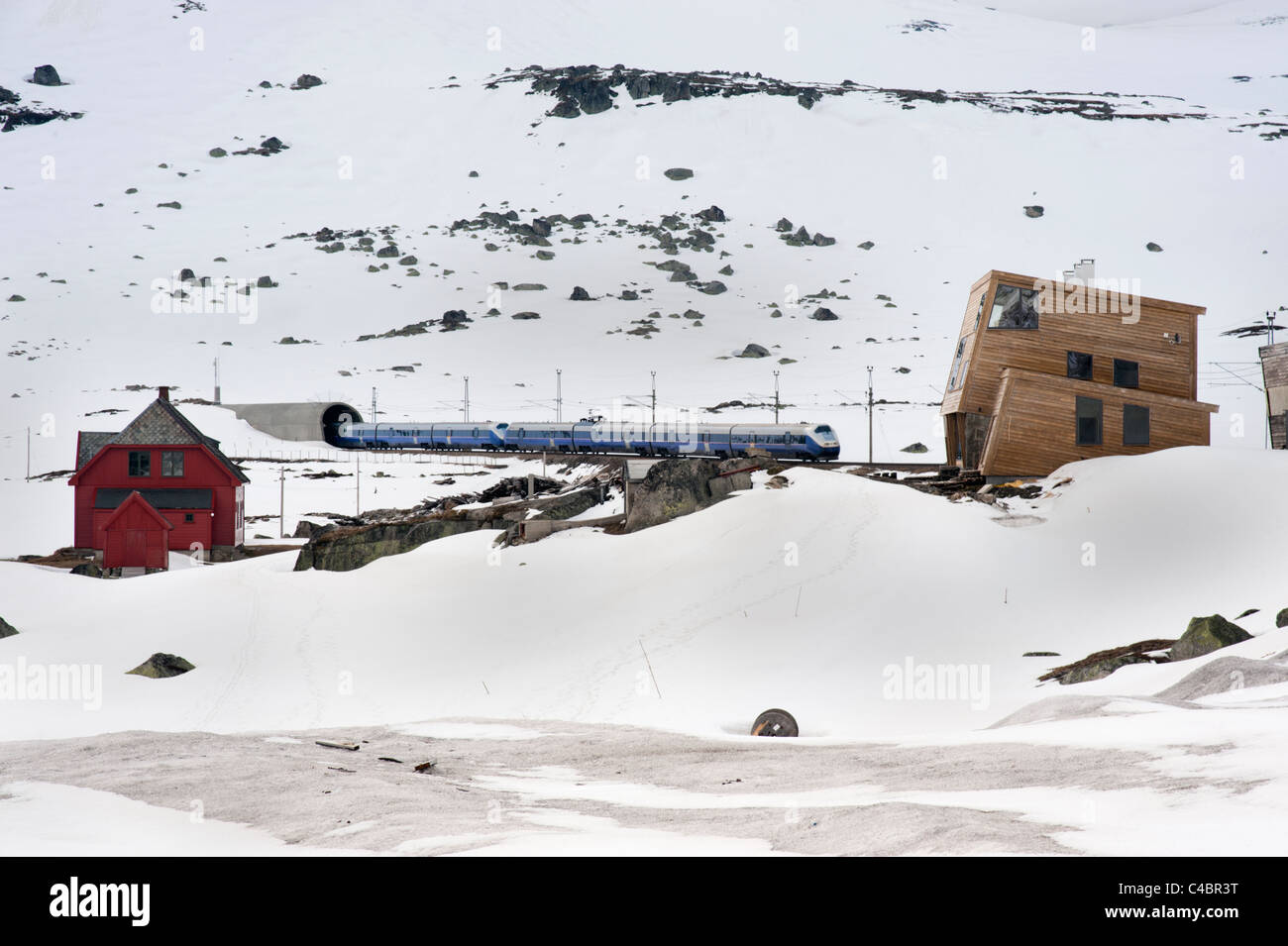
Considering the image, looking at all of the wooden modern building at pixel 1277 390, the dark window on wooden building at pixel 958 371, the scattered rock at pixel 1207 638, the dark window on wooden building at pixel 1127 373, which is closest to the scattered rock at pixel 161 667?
the scattered rock at pixel 1207 638

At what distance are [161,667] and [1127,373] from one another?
3360 cm

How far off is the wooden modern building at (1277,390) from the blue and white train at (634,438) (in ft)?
62.2

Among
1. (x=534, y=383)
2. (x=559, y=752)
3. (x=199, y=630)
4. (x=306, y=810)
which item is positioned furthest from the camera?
(x=534, y=383)

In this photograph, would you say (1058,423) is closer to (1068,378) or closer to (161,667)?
(1068,378)

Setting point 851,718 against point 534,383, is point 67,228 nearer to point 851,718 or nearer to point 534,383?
point 534,383

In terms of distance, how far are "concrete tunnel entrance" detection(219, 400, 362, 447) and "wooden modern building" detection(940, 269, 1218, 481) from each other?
63.8 m

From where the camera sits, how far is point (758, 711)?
22906mm

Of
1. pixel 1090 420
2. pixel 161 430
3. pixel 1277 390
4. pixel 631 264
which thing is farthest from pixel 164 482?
pixel 631 264

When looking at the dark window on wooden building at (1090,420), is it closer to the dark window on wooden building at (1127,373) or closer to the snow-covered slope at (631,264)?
the dark window on wooden building at (1127,373)

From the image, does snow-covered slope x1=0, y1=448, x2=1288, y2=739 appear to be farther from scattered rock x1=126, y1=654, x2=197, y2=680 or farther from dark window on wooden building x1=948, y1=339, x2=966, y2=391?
dark window on wooden building x1=948, y1=339, x2=966, y2=391

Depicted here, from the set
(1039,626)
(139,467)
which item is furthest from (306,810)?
(139,467)

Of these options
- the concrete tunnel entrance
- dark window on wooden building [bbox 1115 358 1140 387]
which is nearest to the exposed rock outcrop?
dark window on wooden building [bbox 1115 358 1140 387]

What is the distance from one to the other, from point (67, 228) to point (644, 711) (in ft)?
613
